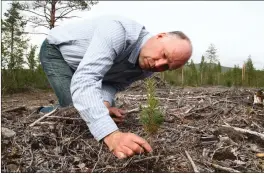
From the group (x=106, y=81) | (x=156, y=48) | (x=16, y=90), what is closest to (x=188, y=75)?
(x=16, y=90)

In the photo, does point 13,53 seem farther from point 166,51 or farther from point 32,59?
point 166,51

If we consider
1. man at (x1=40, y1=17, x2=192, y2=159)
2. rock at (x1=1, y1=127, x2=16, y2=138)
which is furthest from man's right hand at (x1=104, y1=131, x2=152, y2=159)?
rock at (x1=1, y1=127, x2=16, y2=138)

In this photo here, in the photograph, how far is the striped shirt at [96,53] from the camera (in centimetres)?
199

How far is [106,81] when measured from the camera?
332cm

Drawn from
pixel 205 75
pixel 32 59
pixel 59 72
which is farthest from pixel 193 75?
pixel 59 72

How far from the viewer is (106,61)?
2246 mm

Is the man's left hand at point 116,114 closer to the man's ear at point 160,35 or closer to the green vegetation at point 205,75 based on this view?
the man's ear at point 160,35

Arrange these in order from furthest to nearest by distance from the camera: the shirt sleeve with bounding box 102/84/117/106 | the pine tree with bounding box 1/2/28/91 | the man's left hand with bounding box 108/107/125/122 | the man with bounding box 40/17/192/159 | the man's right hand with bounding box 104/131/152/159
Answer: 1. the pine tree with bounding box 1/2/28/91
2. the shirt sleeve with bounding box 102/84/117/106
3. the man's left hand with bounding box 108/107/125/122
4. the man with bounding box 40/17/192/159
5. the man's right hand with bounding box 104/131/152/159

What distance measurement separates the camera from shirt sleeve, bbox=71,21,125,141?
1.96 m

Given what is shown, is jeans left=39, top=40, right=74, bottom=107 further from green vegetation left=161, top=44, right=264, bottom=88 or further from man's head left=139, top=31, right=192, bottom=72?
green vegetation left=161, top=44, right=264, bottom=88

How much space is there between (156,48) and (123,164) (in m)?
0.92

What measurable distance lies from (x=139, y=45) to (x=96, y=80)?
2.11 feet

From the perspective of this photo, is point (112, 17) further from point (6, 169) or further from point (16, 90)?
point (16, 90)

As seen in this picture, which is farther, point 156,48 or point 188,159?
point 156,48
